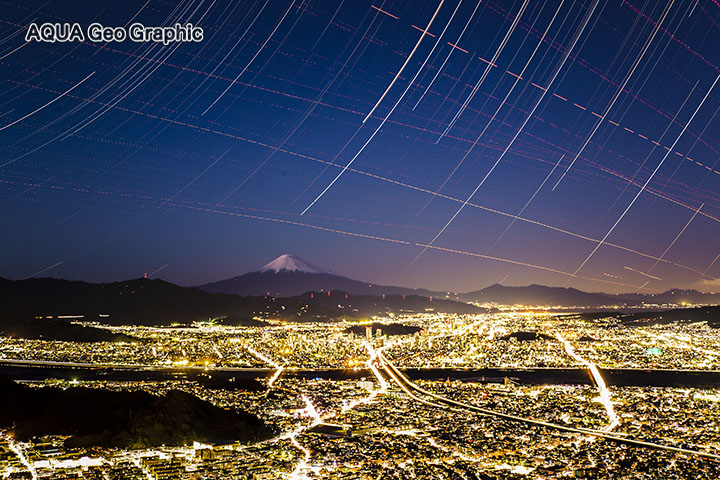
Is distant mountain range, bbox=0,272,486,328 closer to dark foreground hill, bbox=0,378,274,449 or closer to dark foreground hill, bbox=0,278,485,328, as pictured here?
dark foreground hill, bbox=0,278,485,328

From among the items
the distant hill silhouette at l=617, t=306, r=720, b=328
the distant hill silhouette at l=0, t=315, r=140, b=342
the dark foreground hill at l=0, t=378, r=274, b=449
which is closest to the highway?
the dark foreground hill at l=0, t=378, r=274, b=449

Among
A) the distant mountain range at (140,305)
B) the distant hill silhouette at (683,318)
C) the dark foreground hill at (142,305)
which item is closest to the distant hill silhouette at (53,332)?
the distant mountain range at (140,305)

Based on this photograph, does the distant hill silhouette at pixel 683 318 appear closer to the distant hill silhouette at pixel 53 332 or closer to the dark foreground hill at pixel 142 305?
the dark foreground hill at pixel 142 305

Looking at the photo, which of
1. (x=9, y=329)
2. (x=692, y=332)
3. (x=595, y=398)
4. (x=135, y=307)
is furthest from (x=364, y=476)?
(x=135, y=307)

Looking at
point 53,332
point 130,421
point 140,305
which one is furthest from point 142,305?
point 130,421

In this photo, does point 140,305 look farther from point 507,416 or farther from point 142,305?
point 507,416

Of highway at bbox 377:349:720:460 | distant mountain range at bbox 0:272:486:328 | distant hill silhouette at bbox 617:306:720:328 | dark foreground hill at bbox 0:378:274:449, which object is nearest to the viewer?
highway at bbox 377:349:720:460
